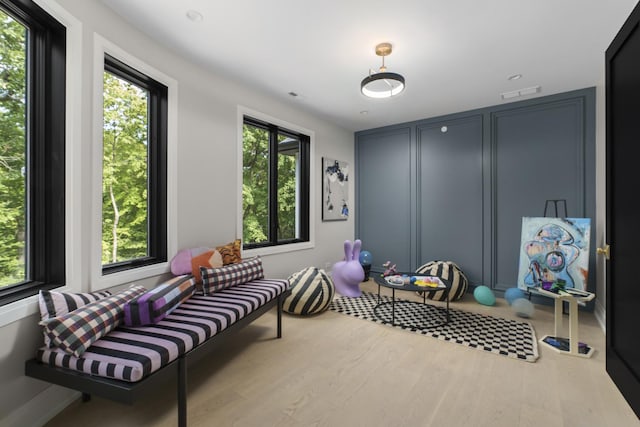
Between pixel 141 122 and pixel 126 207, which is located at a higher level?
pixel 141 122

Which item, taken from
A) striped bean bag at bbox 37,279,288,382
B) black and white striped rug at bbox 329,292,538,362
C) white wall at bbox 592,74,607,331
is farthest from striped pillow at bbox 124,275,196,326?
white wall at bbox 592,74,607,331

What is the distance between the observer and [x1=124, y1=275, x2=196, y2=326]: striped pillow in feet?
5.56

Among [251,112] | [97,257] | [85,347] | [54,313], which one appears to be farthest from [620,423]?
[251,112]

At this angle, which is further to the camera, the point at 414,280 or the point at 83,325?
the point at 414,280

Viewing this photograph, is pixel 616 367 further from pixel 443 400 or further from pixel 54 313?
pixel 54 313

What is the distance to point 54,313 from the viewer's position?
156cm

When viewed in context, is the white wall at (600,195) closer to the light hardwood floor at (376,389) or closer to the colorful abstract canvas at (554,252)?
the colorful abstract canvas at (554,252)

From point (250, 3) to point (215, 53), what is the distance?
79 centimetres

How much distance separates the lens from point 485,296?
3594 mm

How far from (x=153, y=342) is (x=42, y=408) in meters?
0.77

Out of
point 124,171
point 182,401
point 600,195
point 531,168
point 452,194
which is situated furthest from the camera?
point 452,194

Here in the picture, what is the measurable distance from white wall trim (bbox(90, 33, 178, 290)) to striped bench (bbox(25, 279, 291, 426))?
532 millimetres

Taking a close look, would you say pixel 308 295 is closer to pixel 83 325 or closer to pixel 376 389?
pixel 376 389

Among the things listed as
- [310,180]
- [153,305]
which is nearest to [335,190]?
[310,180]
